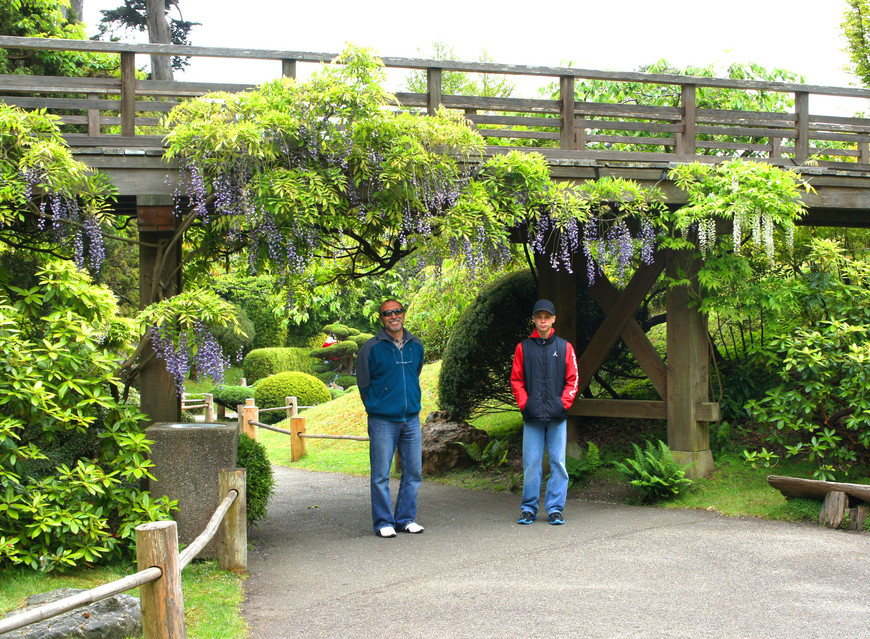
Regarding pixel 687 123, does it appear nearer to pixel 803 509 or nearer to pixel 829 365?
pixel 829 365

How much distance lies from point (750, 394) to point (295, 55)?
663 centimetres

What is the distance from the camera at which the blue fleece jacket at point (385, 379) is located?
6848 millimetres

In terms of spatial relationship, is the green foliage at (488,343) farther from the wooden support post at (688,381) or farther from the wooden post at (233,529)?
the wooden post at (233,529)

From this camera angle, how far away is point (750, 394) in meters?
9.85

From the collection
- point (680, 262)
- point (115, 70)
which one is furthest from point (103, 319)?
point (115, 70)

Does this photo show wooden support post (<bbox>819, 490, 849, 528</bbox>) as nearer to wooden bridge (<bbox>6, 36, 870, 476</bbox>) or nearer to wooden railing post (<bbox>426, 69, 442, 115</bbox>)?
wooden bridge (<bbox>6, 36, 870, 476</bbox>)

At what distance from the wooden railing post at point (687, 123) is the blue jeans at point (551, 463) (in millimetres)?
3049

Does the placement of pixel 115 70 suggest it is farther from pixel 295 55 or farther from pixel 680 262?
pixel 680 262

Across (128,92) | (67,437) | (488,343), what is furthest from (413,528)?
(488,343)

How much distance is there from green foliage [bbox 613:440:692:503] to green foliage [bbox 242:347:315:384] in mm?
21920

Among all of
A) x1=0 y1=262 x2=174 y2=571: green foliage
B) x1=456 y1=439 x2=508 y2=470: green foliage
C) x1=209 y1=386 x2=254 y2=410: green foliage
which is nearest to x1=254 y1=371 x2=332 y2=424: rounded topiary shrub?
x1=209 y1=386 x2=254 y2=410: green foliage

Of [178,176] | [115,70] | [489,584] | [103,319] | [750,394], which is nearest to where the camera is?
[489,584]

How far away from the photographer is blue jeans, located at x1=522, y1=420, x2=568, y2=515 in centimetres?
714

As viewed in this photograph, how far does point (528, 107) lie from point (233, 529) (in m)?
4.57
